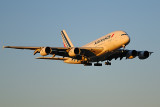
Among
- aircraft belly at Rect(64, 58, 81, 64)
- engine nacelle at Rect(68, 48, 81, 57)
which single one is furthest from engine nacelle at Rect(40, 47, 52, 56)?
aircraft belly at Rect(64, 58, 81, 64)

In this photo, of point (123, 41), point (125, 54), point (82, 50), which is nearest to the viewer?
point (123, 41)

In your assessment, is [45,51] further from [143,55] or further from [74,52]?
[143,55]

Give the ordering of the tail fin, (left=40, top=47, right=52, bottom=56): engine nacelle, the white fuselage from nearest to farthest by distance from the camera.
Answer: the white fuselage → (left=40, top=47, right=52, bottom=56): engine nacelle → the tail fin

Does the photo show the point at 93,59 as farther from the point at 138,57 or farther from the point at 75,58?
the point at 138,57

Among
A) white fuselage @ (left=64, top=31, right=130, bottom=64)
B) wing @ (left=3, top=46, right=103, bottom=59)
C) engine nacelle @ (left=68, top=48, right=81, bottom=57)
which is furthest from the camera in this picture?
engine nacelle @ (left=68, top=48, right=81, bottom=57)

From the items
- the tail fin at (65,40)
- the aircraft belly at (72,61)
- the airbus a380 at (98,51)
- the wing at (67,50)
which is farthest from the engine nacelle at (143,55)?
the tail fin at (65,40)

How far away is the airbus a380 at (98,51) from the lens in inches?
2340

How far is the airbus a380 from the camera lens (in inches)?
2340

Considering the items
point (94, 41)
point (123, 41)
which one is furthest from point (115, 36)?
point (94, 41)

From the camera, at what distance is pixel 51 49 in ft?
199

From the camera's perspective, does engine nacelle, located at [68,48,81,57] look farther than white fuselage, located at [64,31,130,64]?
Yes

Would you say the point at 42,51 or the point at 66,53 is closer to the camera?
the point at 42,51

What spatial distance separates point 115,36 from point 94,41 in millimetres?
6077

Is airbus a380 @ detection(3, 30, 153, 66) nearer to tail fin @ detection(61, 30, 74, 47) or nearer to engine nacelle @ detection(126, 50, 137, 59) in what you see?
engine nacelle @ detection(126, 50, 137, 59)
